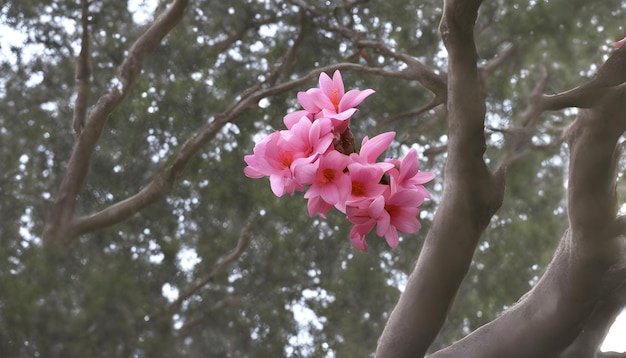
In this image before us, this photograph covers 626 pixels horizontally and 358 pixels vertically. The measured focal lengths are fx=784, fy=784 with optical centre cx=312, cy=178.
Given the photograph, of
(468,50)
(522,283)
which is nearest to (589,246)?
(468,50)

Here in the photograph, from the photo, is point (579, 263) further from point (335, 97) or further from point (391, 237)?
point (335, 97)

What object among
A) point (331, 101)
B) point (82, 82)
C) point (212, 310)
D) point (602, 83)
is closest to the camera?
point (331, 101)

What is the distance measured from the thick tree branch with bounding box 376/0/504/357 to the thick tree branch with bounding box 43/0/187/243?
241 cm

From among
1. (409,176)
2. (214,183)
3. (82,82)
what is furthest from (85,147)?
(409,176)

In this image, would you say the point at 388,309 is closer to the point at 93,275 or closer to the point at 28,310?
the point at 93,275

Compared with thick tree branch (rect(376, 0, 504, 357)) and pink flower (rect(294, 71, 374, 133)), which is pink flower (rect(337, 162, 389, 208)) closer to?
pink flower (rect(294, 71, 374, 133))

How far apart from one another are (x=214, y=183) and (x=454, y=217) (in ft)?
8.55

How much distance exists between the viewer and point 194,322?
16.6ft

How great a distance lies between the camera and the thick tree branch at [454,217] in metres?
2.47

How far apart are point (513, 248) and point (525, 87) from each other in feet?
3.52

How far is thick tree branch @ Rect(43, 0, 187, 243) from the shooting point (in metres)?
4.42

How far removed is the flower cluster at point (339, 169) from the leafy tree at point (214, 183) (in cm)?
281

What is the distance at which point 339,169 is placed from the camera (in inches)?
56.0

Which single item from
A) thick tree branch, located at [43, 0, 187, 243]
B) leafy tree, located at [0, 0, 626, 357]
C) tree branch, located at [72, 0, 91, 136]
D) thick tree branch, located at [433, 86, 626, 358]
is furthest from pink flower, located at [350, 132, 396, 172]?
tree branch, located at [72, 0, 91, 136]
